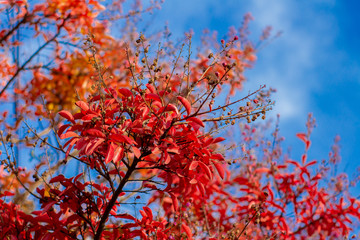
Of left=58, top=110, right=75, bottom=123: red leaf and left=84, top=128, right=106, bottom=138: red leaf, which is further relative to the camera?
left=58, top=110, right=75, bottom=123: red leaf

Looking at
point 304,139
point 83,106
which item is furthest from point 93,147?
point 304,139

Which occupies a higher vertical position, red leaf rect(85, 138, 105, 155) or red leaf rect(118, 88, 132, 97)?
red leaf rect(118, 88, 132, 97)

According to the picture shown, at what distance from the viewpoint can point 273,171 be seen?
439cm

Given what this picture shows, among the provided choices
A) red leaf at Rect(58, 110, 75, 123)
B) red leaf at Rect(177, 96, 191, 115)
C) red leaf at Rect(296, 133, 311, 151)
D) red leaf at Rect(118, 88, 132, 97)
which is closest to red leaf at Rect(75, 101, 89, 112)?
red leaf at Rect(58, 110, 75, 123)

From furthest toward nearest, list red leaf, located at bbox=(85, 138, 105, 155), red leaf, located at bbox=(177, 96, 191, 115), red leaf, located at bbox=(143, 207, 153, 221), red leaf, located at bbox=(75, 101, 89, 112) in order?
red leaf, located at bbox=(143, 207, 153, 221) → red leaf, located at bbox=(75, 101, 89, 112) → red leaf, located at bbox=(177, 96, 191, 115) → red leaf, located at bbox=(85, 138, 105, 155)

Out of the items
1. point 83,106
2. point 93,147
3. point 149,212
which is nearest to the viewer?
point 93,147

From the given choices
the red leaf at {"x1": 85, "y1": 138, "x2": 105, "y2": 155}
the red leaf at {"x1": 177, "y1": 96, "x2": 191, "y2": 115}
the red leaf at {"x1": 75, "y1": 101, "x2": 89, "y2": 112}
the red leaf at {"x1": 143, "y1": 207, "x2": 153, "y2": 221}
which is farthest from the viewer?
the red leaf at {"x1": 143, "y1": 207, "x2": 153, "y2": 221}

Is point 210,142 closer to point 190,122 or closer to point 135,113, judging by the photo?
point 190,122

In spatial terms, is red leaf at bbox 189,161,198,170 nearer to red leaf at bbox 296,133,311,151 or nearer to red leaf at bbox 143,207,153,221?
red leaf at bbox 143,207,153,221

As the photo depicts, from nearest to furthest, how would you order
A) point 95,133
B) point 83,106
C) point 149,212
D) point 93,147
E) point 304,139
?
point 93,147 → point 95,133 → point 83,106 → point 149,212 → point 304,139

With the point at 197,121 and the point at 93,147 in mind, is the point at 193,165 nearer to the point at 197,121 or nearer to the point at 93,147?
the point at 197,121

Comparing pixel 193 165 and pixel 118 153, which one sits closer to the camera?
pixel 118 153

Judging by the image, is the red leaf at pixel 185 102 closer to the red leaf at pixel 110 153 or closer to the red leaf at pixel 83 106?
the red leaf at pixel 110 153

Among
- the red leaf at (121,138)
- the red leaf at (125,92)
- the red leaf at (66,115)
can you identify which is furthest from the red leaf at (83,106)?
the red leaf at (121,138)
